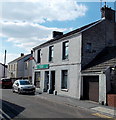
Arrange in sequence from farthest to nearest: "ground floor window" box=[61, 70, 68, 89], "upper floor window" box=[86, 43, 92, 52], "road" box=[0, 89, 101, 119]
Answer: "ground floor window" box=[61, 70, 68, 89] < "upper floor window" box=[86, 43, 92, 52] < "road" box=[0, 89, 101, 119]

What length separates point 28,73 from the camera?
4450 cm

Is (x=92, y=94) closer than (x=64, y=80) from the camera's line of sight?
Yes

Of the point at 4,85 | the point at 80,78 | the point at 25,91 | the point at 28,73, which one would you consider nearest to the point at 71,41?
the point at 80,78

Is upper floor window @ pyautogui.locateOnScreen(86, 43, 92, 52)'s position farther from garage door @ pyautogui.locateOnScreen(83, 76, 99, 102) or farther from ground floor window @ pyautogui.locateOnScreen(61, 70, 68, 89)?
ground floor window @ pyautogui.locateOnScreen(61, 70, 68, 89)

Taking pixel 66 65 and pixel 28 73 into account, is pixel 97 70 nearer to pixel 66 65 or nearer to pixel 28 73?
pixel 66 65

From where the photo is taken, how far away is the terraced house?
16344 millimetres

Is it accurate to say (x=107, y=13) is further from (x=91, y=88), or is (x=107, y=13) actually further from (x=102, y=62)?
(x=91, y=88)

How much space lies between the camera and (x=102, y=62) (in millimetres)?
17469

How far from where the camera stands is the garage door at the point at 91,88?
16.5 m

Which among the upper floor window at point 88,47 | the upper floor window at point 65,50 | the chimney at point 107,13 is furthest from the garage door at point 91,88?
the chimney at point 107,13

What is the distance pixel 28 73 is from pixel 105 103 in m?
31.4

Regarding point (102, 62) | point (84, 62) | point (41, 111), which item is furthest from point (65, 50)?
point (41, 111)

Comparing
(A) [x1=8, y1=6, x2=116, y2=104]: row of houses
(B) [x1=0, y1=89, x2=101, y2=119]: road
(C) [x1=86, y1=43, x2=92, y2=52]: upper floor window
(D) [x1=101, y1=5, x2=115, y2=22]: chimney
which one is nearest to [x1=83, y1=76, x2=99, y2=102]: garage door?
(A) [x1=8, y1=6, x2=116, y2=104]: row of houses

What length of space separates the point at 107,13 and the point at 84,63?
22.8ft
